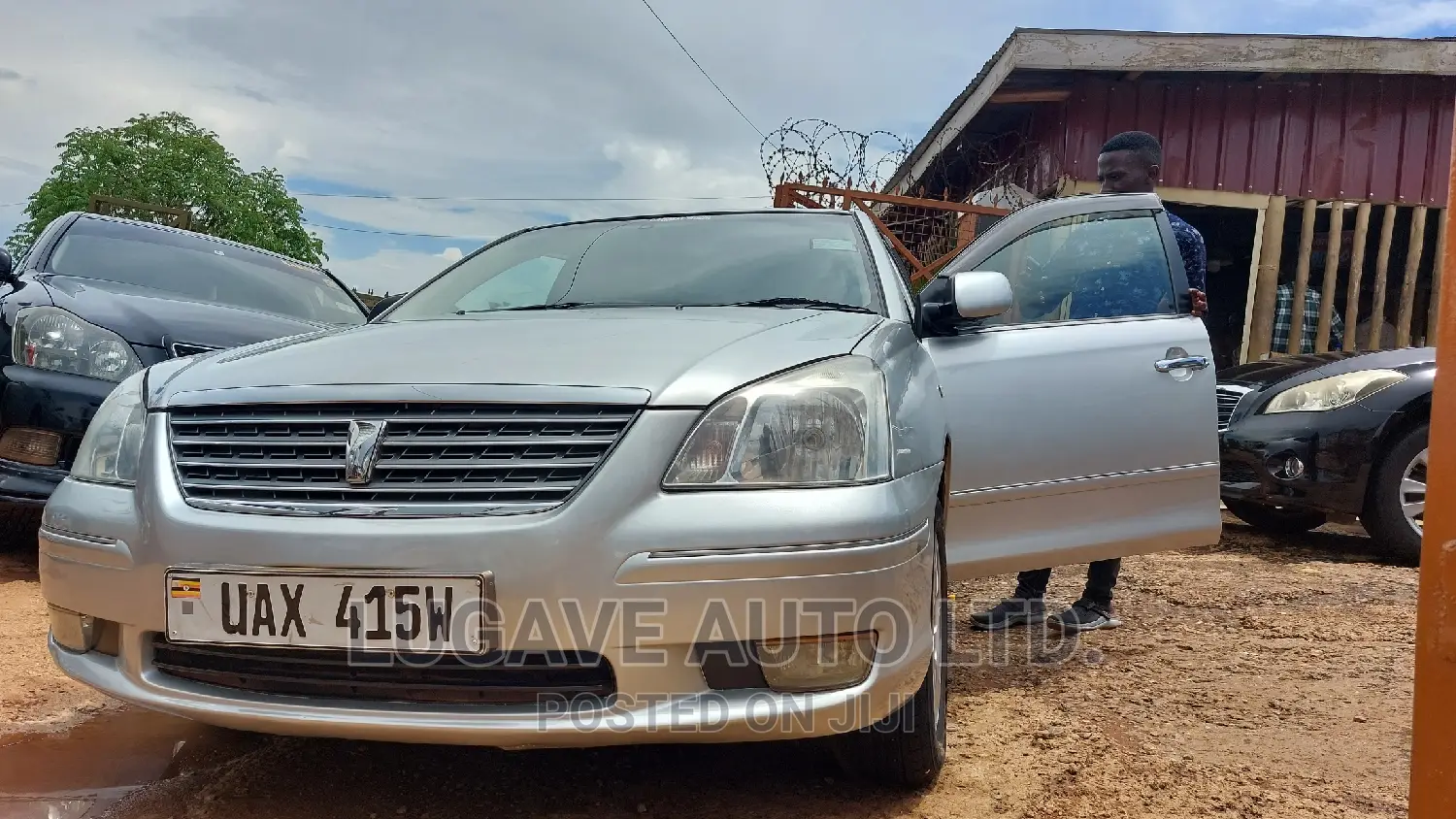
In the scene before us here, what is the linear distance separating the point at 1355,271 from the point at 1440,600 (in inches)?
379

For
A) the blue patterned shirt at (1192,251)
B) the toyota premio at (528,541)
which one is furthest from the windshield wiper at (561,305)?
the blue patterned shirt at (1192,251)

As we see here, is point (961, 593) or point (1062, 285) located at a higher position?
point (1062, 285)

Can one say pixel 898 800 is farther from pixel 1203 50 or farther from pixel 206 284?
pixel 1203 50

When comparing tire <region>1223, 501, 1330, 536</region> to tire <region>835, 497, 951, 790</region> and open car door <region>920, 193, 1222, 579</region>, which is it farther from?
tire <region>835, 497, 951, 790</region>

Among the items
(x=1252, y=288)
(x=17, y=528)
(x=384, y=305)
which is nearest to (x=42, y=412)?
(x=17, y=528)

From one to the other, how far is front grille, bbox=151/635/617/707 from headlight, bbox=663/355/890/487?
369 millimetres

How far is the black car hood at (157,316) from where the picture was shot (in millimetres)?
3814

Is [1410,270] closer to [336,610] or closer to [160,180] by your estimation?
[336,610]

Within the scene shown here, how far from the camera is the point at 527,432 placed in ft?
5.80

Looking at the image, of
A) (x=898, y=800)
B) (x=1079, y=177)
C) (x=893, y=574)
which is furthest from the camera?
(x=1079, y=177)

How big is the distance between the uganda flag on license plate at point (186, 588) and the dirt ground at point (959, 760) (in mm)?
506

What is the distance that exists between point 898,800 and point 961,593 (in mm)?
2338

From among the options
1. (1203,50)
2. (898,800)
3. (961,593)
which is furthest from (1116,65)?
(898,800)

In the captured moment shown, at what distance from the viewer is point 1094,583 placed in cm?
374
